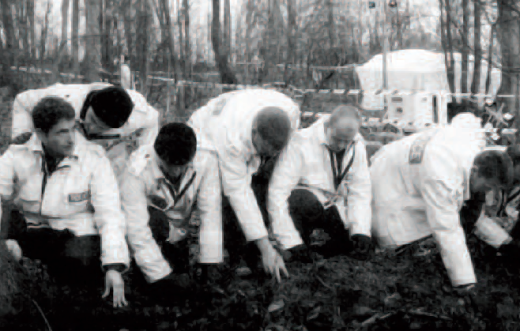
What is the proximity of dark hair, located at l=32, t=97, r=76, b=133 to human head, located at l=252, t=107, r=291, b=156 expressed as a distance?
99 cm

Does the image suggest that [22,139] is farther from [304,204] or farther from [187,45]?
[187,45]

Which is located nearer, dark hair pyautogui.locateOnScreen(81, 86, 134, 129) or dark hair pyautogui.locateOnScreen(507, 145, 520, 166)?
dark hair pyautogui.locateOnScreen(81, 86, 134, 129)

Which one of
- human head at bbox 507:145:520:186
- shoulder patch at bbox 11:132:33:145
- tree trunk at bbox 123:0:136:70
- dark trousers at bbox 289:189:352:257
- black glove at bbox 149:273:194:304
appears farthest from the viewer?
tree trunk at bbox 123:0:136:70

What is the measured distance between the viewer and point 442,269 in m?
3.37

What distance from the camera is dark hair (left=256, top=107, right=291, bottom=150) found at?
299cm

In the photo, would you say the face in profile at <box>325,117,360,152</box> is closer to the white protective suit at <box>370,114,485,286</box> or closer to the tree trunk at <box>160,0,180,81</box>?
the white protective suit at <box>370,114,485,286</box>

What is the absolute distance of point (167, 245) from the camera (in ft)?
10.8

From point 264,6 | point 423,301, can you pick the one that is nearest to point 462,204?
point 423,301

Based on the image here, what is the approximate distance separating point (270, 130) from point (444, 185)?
1004 millimetres

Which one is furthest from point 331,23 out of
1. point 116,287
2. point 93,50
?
point 116,287

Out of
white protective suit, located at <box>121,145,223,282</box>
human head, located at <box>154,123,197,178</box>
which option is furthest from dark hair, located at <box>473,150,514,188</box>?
human head, located at <box>154,123,197,178</box>

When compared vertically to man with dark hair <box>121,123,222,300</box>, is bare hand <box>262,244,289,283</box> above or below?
below

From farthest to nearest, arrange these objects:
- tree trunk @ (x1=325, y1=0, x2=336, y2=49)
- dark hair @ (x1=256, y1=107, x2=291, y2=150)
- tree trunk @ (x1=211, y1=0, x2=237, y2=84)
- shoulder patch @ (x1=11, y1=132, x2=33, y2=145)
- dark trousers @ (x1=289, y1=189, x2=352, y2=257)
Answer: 1. tree trunk @ (x1=325, y1=0, x2=336, y2=49)
2. tree trunk @ (x1=211, y1=0, x2=237, y2=84)
3. dark trousers @ (x1=289, y1=189, x2=352, y2=257)
4. dark hair @ (x1=256, y1=107, x2=291, y2=150)
5. shoulder patch @ (x1=11, y1=132, x2=33, y2=145)

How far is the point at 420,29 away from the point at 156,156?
14.2ft
